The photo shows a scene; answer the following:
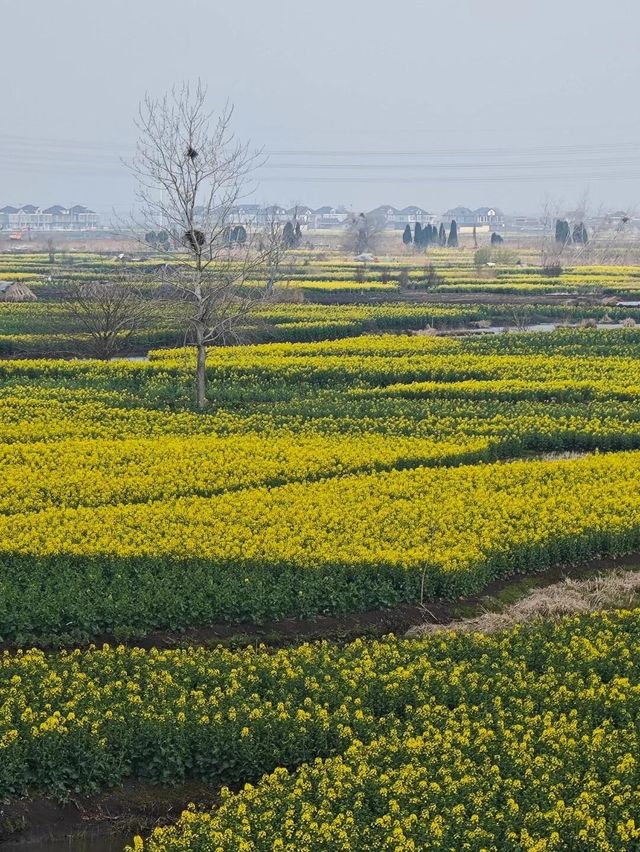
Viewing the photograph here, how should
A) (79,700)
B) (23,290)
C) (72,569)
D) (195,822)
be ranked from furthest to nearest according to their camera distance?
1. (23,290)
2. (72,569)
3. (79,700)
4. (195,822)

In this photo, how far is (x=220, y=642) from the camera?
13.7 m

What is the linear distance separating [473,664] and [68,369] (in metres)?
23.7

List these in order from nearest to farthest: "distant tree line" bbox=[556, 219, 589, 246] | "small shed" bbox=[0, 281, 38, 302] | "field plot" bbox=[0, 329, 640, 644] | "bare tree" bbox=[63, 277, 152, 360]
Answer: "field plot" bbox=[0, 329, 640, 644], "bare tree" bbox=[63, 277, 152, 360], "small shed" bbox=[0, 281, 38, 302], "distant tree line" bbox=[556, 219, 589, 246]

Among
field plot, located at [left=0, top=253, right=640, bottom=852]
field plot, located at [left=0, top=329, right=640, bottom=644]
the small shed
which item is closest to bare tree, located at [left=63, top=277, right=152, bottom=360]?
field plot, located at [left=0, top=329, right=640, bottom=644]

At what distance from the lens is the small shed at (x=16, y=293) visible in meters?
60.5

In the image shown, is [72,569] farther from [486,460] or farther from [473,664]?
[486,460]

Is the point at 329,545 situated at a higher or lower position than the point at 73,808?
higher

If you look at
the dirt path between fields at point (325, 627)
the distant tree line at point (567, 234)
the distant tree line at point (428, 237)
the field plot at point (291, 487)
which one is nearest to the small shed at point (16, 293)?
the field plot at point (291, 487)

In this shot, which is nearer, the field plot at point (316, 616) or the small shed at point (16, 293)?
the field plot at point (316, 616)

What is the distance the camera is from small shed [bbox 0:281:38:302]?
60487 millimetres

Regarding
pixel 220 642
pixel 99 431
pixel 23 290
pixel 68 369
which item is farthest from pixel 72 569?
pixel 23 290

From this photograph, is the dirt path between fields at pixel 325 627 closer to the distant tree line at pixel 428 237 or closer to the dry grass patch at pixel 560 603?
the dry grass patch at pixel 560 603

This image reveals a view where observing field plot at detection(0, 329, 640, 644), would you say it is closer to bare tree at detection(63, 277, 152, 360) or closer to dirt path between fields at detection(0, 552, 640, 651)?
dirt path between fields at detection(0, 552, 640, 651)

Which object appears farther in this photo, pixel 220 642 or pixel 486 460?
pixel 486 460
